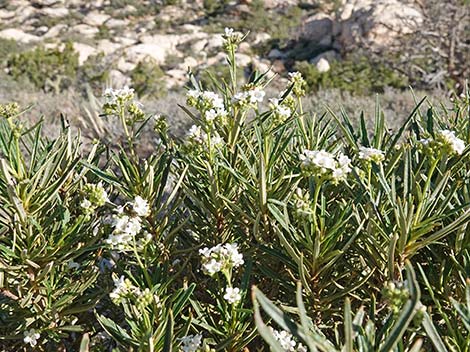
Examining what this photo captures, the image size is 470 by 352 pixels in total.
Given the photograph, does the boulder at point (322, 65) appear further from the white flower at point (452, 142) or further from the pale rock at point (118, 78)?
the white flower at point (452, 142)

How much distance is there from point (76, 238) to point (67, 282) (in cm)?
11

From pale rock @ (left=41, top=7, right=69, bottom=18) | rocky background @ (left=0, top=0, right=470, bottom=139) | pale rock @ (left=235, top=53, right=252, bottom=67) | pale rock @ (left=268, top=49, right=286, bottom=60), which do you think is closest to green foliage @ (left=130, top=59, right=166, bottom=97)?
rocky background @ (left=0, top=0, right=470, bottom=139)

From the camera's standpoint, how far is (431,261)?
1.13 metres

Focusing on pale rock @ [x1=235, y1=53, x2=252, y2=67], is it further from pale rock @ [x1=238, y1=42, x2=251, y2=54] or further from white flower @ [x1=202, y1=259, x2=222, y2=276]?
white flower @ [x1=202, y1=259, x2=222, y2=276]

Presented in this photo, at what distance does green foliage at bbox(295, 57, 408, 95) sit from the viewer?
10.1m

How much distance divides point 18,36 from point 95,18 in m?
3.18

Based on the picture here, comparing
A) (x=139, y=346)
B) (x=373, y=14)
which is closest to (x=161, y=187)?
(x=139, y=346)

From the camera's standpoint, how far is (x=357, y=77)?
1066cm

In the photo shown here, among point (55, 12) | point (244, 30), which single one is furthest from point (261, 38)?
point (55, 12)

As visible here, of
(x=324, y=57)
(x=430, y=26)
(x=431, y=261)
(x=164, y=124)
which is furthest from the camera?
(x=324, y=57)

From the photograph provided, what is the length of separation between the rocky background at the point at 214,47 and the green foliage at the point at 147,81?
36 millimetres

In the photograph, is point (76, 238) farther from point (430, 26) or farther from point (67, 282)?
point (430, 26)

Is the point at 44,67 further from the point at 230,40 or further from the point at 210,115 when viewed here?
the point at 210,115

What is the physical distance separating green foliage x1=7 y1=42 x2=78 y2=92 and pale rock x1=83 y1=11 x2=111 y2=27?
6.06 meters
